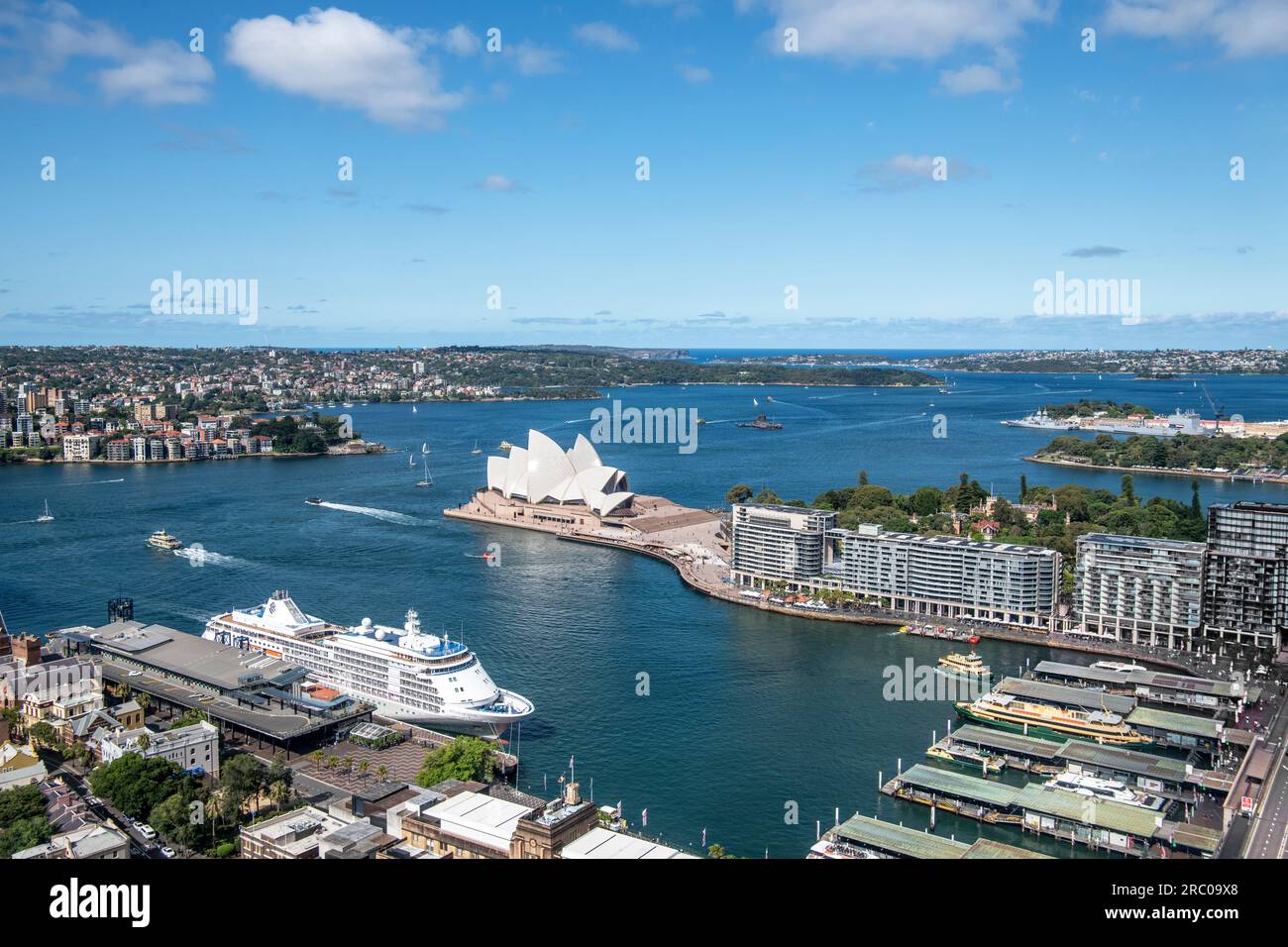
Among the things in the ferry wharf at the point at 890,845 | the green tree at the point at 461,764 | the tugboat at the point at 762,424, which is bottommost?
the ferry wharf at the point at 890,845

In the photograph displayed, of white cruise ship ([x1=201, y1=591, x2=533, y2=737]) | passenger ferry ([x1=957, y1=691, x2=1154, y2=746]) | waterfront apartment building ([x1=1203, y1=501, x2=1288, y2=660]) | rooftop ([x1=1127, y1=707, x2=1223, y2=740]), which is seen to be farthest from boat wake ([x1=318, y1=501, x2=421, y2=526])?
rooftop ([x1=1127, y1=707, x2=1223, y2=740])

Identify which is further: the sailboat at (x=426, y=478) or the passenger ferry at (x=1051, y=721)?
the sailboat at (x=426, y=478)

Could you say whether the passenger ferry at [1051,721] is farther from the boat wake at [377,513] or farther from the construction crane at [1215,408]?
the construction crane at [1215,408]

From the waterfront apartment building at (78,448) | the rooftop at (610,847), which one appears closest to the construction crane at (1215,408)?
the rooftop at (610,847)

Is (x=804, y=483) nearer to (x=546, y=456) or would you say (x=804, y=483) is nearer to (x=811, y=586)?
(x=546, y=456)

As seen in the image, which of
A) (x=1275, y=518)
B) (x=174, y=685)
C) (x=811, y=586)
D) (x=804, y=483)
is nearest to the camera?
(x=174, y=685)

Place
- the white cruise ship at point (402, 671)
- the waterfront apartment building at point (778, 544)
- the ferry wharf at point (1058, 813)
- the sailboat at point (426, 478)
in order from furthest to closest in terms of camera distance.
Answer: the sailboat at point (426, 478) < the waterfront apartment building at point (778, 544) < the white cruise ship at point (402, 671) < the ferry wharf at point (1058, 813)

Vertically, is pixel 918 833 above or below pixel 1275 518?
below

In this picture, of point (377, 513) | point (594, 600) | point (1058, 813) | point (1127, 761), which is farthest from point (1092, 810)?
point (377, 513)

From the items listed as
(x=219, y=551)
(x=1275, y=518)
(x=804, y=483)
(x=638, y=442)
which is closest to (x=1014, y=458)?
(x=804, y=483)
